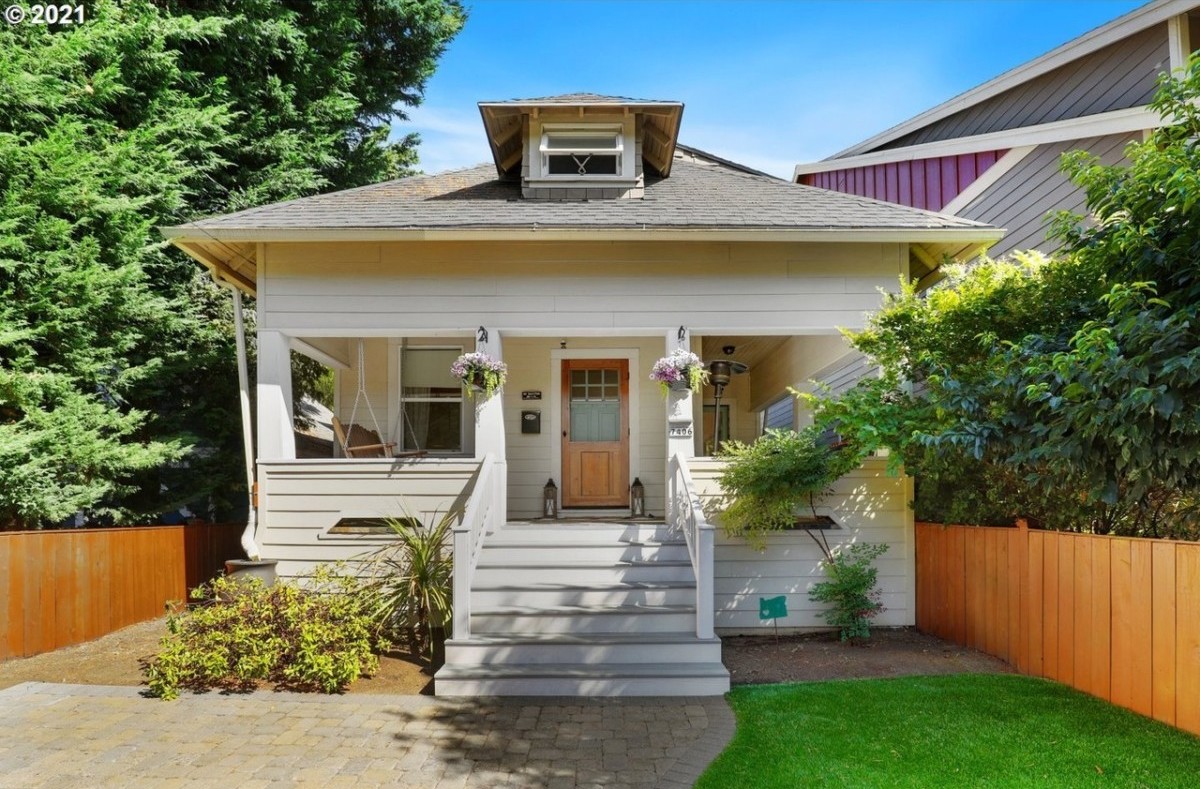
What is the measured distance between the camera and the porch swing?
28.4 ft

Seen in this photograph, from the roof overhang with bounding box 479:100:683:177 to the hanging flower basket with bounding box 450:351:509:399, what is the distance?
320cm

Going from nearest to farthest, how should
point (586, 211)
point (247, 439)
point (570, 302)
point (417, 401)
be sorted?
point (570, 302) < point (247, 439) < point (586, 211) < point (417, 401)

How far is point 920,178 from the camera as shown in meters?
11.6

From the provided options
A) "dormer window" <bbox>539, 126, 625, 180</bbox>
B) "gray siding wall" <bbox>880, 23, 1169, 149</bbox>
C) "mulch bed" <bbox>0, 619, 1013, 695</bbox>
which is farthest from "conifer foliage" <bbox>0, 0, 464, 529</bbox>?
"gray siding wall" <bbox>880, 23, 1169, 149</bbox>

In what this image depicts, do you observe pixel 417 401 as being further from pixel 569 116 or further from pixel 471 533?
pixel 569 116

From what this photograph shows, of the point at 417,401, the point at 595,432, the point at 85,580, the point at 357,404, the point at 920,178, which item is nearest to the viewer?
the point at 85,580

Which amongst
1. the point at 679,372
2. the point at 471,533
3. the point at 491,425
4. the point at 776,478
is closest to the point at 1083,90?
the point at 679,372

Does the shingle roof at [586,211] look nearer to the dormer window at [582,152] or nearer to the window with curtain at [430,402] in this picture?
the dormer window at [582,152]

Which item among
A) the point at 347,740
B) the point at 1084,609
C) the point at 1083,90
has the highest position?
the point at 1083,90

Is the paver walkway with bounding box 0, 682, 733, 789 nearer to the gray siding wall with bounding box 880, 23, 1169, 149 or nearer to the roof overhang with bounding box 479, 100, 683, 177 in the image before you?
the roof overhang with bounding box 479, 100, 683, 177

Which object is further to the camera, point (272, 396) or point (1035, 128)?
point (1035, 128)

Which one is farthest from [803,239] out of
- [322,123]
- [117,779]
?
[322,123]

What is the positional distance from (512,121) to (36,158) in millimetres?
4977

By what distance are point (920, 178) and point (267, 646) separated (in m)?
11.4
